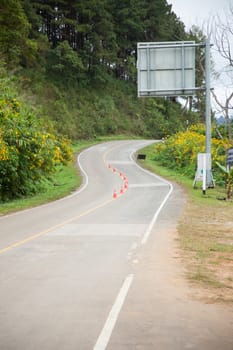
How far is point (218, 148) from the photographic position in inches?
1633

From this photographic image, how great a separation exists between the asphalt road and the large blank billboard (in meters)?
13.6

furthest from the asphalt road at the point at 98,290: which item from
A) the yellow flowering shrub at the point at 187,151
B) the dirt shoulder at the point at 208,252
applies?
the yellow flowering shrub at the point at 187,151

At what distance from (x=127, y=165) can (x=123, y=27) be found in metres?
43.3

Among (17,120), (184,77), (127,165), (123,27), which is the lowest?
(127,165)

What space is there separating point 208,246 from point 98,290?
5252 mm

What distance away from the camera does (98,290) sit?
7.38 metres

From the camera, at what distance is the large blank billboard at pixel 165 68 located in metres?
29.5

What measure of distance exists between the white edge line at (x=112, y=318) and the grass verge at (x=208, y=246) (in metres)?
1.07

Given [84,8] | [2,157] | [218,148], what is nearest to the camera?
[2,157]

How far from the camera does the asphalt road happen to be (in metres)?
5.22

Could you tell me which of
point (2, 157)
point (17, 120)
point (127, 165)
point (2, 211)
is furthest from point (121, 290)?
point (127, 165)

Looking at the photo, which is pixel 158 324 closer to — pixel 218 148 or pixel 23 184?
pixel 23 184

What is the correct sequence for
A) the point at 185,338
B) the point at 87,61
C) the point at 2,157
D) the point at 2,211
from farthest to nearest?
the point at 87,61 → the point at 2,157 → the point at 2,211 → the point at 185,338

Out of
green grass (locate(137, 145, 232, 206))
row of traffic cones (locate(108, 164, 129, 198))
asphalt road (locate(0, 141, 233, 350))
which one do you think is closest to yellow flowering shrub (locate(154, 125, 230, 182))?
green grass (locate(137, 145, 232, 206))
